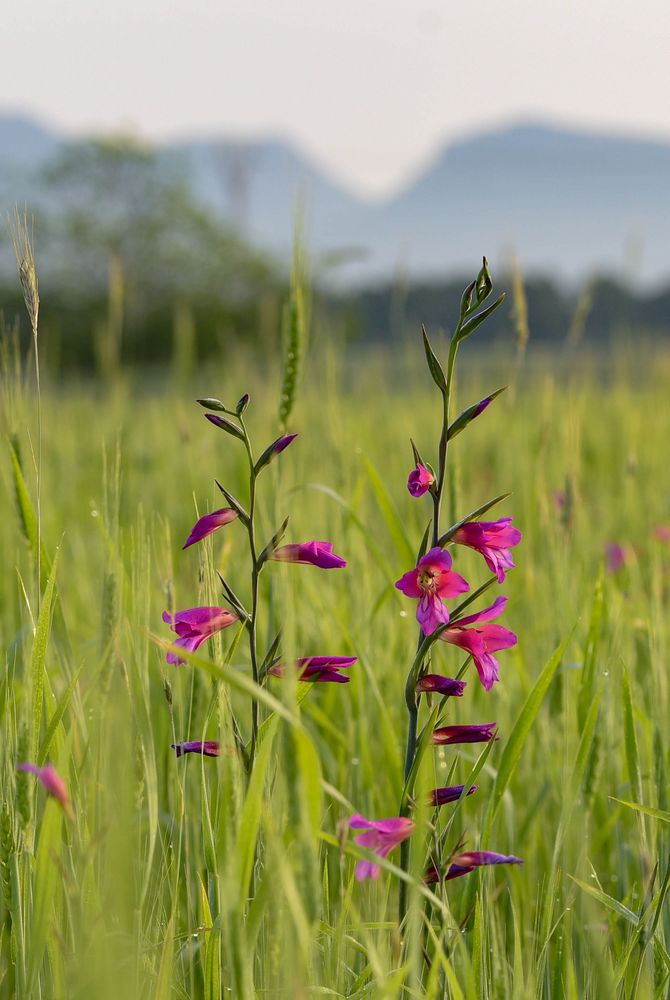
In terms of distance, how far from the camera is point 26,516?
3.78ft

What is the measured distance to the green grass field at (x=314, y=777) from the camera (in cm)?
63

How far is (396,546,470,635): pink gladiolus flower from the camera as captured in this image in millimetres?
734

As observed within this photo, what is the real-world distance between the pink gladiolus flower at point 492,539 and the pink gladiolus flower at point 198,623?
0.20 metres

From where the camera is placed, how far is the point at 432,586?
2.50 ft

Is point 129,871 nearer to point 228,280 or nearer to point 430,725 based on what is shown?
point 430,725

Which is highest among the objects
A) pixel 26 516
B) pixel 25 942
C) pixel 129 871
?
pixel 26 516

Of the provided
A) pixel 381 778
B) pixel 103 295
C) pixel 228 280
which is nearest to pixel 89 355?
pixel 103 295

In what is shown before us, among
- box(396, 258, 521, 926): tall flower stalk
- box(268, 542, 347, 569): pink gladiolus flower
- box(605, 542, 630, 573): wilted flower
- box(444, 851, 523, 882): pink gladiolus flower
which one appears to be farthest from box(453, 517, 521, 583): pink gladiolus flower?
box(605, 542, 630, 573): wilted flower

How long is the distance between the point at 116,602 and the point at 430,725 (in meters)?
0.36

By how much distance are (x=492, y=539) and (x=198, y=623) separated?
25cm

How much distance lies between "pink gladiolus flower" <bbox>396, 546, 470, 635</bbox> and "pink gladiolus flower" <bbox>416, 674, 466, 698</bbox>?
5cm

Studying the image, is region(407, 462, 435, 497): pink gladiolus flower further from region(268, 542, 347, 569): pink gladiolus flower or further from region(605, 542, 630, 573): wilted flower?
region(605, 542, 630, 573): wilted flower

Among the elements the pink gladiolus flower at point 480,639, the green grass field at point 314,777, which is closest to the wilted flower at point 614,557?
the green grass field at point 314,777

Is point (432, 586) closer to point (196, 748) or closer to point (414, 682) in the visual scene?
point (414, 682)
